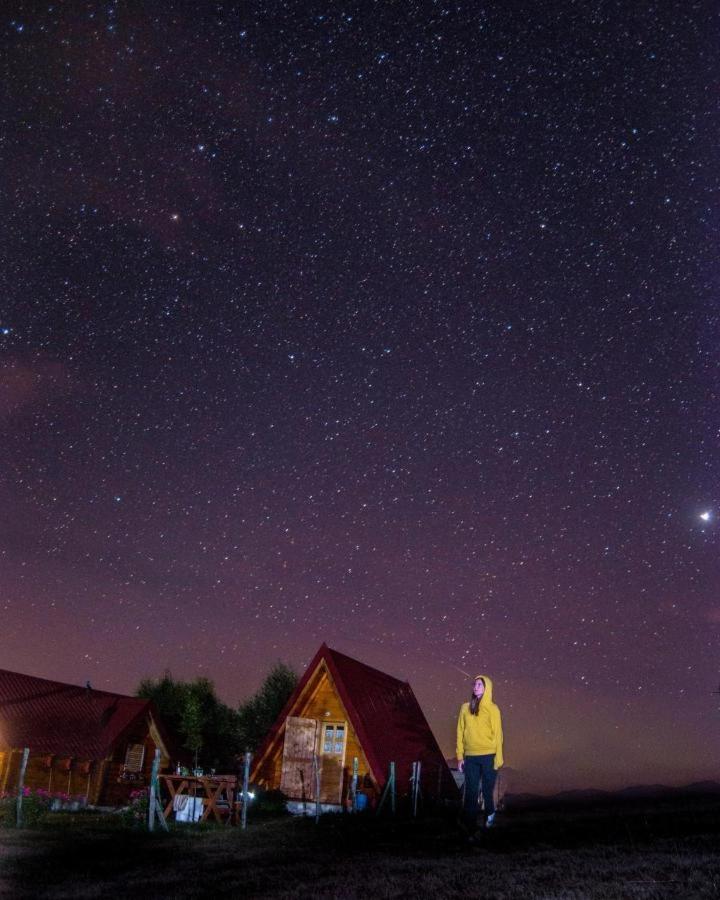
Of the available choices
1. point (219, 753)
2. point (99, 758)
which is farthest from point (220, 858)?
point (219, 753)

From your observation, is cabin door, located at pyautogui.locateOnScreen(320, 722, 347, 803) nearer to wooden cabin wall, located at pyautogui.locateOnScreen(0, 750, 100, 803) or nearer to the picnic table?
the picnic table

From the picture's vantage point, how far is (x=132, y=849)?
1207cm

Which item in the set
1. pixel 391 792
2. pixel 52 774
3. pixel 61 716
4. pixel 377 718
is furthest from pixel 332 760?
pixel 61 716

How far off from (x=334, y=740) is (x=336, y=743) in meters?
0.15

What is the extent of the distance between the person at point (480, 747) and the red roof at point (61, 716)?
91.3ft

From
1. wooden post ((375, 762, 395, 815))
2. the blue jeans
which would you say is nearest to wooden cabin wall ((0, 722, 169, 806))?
wooden post ((375, 762, 395, 815))

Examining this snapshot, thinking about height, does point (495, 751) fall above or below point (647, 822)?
above

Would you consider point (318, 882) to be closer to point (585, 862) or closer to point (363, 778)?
point (585, 862)

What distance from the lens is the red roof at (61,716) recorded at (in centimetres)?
3316

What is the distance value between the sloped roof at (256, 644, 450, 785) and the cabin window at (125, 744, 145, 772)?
12.8 meters

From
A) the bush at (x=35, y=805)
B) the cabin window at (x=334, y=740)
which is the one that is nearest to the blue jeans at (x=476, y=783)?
the bush at (x=35, y=805)

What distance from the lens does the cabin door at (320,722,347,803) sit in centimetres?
2548

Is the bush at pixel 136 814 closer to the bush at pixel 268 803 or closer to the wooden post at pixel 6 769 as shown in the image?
the bush at pixel 268 803

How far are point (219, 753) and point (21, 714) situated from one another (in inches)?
704
